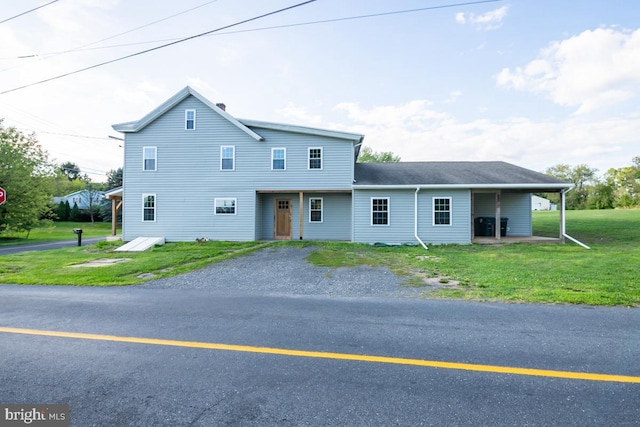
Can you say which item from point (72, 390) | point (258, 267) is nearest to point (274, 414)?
point (72, 390)

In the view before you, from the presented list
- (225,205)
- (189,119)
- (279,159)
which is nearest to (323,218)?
(279,159)

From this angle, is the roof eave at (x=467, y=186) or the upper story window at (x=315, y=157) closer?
the roof eave at (x=467, y=186)

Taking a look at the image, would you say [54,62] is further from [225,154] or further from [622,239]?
[622,239]

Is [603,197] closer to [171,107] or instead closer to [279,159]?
[279,159]

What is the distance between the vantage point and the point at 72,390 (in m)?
2.68

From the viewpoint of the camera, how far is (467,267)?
368 inches

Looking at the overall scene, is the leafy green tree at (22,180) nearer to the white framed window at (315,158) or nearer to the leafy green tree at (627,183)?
the white framed window at (315,158)

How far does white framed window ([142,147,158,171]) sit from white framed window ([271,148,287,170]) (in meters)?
6.51

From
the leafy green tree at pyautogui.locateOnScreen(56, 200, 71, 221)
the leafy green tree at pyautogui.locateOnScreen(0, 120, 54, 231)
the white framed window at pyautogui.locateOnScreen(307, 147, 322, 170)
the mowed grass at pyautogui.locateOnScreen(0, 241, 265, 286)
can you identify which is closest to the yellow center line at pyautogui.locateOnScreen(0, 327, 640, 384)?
the mowed grass at pyautogui.locateOnScreen(0, 241, 265, 286)

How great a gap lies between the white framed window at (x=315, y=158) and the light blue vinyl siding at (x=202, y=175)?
27 cm

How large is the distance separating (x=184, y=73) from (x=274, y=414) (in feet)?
57.2

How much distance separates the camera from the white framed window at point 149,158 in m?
16.8

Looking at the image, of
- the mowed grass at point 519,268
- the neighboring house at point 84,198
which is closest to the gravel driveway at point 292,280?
the mowed grass at point 519,268

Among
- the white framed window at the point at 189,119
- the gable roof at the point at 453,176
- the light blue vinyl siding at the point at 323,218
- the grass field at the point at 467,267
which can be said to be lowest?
the grass field at the point at 467,267
